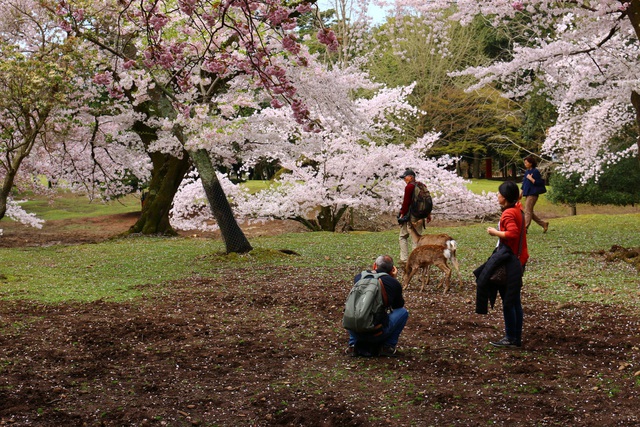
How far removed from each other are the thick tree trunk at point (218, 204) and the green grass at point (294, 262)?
1.37 feet

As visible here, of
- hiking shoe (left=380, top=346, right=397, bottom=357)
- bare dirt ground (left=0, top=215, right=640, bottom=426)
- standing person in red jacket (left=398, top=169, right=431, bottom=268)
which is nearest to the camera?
bare dirt ground (left=0, top=215, right=640, bottom=426)

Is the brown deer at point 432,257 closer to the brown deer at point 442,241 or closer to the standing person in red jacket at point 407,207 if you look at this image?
the brown deer at point 442,241

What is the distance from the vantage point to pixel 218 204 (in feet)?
54.3

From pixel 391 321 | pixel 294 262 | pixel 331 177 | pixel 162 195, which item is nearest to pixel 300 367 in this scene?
pixel 391 321

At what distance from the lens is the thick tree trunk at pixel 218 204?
16516 mm

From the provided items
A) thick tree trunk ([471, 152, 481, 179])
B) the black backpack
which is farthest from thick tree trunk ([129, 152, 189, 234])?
thick tree trunk ([471, 152, 481, 179])

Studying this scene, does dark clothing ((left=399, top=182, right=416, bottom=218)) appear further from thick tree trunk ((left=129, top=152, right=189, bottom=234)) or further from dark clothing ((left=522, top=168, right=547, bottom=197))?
thick tree trunk ((left=129, top=152, right=189, bottom=234))

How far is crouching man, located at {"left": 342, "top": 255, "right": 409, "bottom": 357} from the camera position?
7317mm

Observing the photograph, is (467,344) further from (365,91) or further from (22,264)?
(365,91)

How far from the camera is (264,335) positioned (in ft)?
29.6

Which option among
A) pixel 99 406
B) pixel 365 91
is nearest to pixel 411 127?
pixel 365 91

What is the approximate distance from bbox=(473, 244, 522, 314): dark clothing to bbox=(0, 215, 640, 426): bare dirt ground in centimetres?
62

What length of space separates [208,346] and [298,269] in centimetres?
612

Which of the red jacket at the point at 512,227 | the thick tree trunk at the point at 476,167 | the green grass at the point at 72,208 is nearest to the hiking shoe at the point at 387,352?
the red jacket at the point at 512,227
